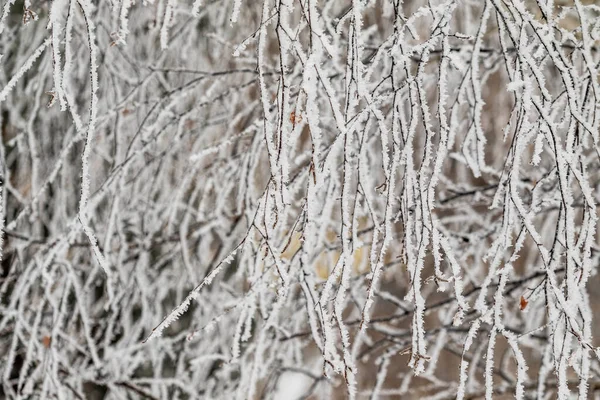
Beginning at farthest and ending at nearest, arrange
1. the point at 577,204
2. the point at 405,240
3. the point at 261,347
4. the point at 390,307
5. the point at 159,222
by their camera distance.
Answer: the point at 390,307, the point at 159,222, the point at 577,204, the point at 261,347, the point at 405,240

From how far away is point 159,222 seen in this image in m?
2.57

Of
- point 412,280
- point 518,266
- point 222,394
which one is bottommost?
point 222,394

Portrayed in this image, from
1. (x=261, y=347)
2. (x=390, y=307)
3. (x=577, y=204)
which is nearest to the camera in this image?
(x=261, y=347)

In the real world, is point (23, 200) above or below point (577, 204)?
below

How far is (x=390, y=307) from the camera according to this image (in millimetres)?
6910

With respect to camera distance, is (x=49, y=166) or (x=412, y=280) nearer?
(x=412, y=280)

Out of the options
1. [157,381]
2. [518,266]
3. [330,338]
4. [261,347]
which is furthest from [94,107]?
[518,266]

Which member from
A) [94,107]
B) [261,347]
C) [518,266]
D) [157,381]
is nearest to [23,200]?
[157,381]

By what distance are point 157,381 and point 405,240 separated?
1614 millimetres

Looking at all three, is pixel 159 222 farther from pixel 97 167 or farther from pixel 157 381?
pixel 157 381

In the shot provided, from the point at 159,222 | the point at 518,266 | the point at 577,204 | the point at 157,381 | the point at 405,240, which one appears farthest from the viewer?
the point at 518,266

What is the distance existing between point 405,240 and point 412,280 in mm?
60

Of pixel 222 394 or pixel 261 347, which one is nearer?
pixel 261 347

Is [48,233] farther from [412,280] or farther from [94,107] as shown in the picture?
[412,280]
